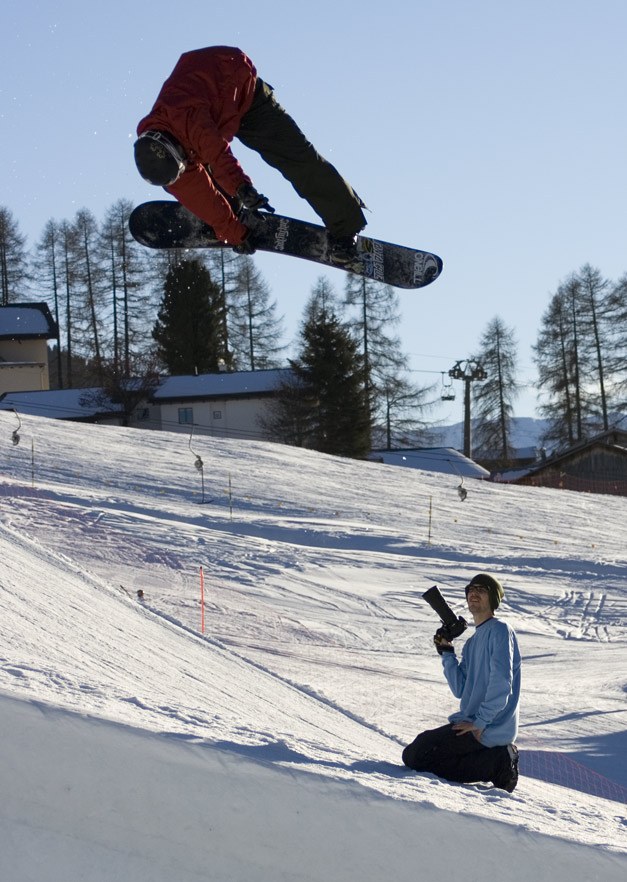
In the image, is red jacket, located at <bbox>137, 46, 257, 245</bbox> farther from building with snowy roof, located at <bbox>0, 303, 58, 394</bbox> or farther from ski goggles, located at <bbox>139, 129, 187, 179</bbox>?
building with snowy roof, located at <bbox>0, 303, 58, 394</bbox>

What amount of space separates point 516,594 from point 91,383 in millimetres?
35096

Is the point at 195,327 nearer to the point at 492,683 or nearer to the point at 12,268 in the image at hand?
the point at 12,268

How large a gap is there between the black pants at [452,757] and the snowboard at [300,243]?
3.24m

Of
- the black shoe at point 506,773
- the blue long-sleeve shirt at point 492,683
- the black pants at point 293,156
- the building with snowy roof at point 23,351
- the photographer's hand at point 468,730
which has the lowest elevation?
the black shoe at point 506,773

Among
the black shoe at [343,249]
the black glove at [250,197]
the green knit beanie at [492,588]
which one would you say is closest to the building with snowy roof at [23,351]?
the black shoe at [343,249]

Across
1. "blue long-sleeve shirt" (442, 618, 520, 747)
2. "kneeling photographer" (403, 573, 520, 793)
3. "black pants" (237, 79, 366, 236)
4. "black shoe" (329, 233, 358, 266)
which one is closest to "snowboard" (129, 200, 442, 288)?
"black shoe" (329, 233, 358, 266)

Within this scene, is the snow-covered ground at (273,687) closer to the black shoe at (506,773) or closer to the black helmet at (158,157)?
the black shoe at (506,773)

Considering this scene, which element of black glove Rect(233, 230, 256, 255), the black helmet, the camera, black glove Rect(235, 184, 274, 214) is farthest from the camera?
black glove Rect(233, 230, 256, 255)

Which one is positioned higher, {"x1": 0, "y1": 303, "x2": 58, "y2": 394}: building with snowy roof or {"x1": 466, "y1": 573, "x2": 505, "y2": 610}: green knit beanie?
{"x1": 0, "y1": 303, "x2": 58, "y2": 394}: building with snowy roof

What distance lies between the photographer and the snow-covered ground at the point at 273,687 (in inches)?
109

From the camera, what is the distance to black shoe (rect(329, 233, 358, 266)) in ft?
18.5

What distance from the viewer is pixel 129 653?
540cm

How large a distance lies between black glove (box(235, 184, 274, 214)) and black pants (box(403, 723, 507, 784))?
2754 mm

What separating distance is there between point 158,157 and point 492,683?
282 cm
